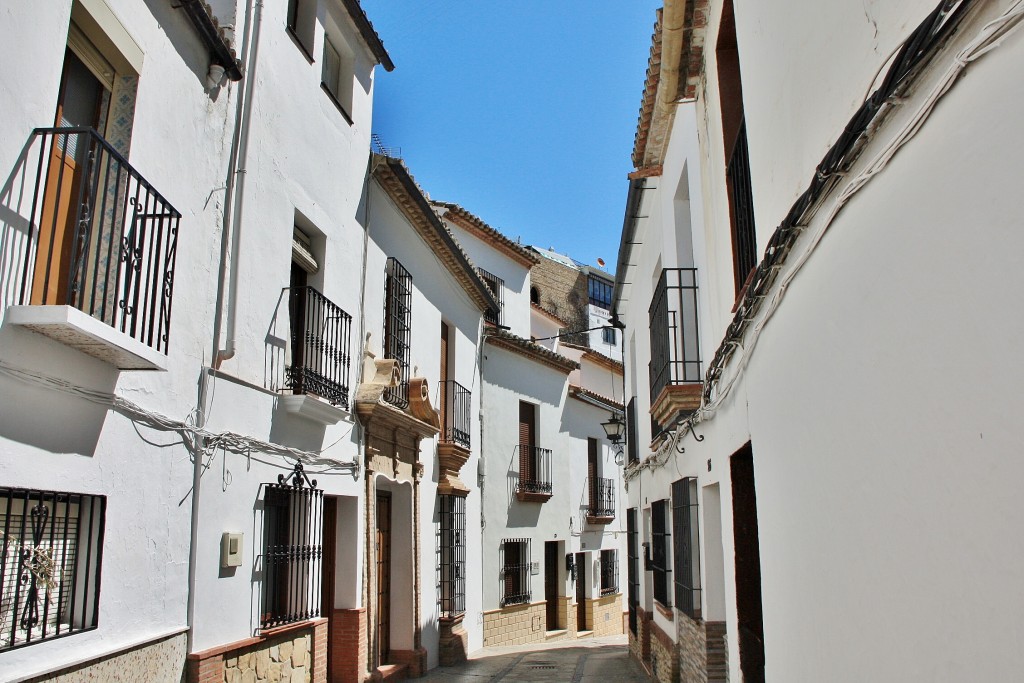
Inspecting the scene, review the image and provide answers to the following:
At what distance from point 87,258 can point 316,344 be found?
381 centimetres

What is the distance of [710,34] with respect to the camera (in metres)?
6.32


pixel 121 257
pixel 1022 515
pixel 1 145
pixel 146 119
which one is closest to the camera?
pixel 1022 515

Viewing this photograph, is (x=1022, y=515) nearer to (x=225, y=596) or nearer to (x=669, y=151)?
(x=225, y=596)

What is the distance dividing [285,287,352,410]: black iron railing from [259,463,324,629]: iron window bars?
2.69 ft

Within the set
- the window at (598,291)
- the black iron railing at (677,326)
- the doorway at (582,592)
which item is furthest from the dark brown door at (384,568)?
the window at (598,291)

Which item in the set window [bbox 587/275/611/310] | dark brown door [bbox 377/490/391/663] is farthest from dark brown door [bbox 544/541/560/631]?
window [bbox 587/275/611/310]

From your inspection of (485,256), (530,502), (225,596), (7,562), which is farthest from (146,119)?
(485,256)

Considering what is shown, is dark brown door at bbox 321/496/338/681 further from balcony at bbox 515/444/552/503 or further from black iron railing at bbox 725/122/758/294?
balcony at bbox 515/444/552/503

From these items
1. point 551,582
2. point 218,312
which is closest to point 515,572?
point 551,582

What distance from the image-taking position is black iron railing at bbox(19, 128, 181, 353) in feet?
13.9

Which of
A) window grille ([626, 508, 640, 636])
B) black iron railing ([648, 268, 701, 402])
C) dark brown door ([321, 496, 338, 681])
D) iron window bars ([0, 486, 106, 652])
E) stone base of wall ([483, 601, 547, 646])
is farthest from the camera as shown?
stone base of wall ([483, 601, 547, 646])

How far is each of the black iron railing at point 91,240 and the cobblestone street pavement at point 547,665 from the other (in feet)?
23.9

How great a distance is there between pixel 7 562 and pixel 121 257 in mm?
1621

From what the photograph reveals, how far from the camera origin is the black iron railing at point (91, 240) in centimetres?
423
